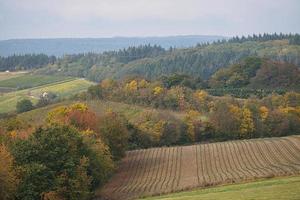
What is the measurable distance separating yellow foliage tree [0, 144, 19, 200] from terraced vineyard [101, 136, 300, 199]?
1002 centimetres

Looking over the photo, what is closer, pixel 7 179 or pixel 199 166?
pixel 7 179

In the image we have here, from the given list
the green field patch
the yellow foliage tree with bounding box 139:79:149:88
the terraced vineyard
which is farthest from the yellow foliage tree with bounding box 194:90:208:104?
the green field patch

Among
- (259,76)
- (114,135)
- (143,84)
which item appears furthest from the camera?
(259,76)

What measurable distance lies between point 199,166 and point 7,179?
1147 inches

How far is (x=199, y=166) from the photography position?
205 ft

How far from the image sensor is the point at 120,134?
2694 inches

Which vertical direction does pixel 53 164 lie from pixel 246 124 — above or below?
above

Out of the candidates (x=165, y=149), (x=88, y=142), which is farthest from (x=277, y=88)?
(x=88, y=142)

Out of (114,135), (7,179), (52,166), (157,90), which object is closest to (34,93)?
(157,90)

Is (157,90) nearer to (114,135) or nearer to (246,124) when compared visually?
(246,124)

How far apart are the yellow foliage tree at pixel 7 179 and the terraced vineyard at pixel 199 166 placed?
394 inches

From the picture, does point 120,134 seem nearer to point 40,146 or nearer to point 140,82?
point 40,146

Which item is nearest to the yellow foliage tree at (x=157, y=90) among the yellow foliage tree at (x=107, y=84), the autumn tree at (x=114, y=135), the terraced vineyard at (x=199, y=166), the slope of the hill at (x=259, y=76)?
the yellow foliage tree at (x=107, y=84)

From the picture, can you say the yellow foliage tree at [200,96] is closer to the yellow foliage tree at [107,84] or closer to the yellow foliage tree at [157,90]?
the yellow foliage tree at [157,90]
